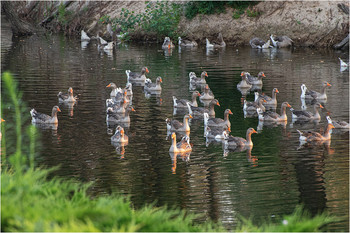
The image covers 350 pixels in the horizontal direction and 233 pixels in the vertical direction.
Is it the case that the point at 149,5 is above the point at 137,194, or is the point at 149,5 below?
above

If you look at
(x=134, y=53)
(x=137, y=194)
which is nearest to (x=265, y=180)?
(x=137, y=194)

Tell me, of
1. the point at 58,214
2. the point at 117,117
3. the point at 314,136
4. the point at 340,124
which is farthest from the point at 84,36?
the point at 58,214

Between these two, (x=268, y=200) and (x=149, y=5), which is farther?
(x=149, y=5)

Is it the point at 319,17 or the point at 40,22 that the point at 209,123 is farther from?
the point at 40,22

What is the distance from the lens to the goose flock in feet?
68.1

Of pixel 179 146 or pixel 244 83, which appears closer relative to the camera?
pixel 179 146

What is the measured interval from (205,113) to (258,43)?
77.3ft

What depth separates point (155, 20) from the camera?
49.1 m

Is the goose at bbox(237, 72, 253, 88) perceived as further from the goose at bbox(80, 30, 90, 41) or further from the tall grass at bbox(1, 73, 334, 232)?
the goose at bbox(80, 30, 90, 41)

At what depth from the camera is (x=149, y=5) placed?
50.7 m

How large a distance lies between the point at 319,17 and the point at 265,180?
31.5 m

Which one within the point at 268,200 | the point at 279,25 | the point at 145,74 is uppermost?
the point at 279,25

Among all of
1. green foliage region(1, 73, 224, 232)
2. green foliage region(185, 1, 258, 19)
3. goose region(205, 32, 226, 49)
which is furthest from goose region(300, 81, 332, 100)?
green foliage region(185, 1, 258, 19)

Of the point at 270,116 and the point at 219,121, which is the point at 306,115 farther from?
the point at 219,121
